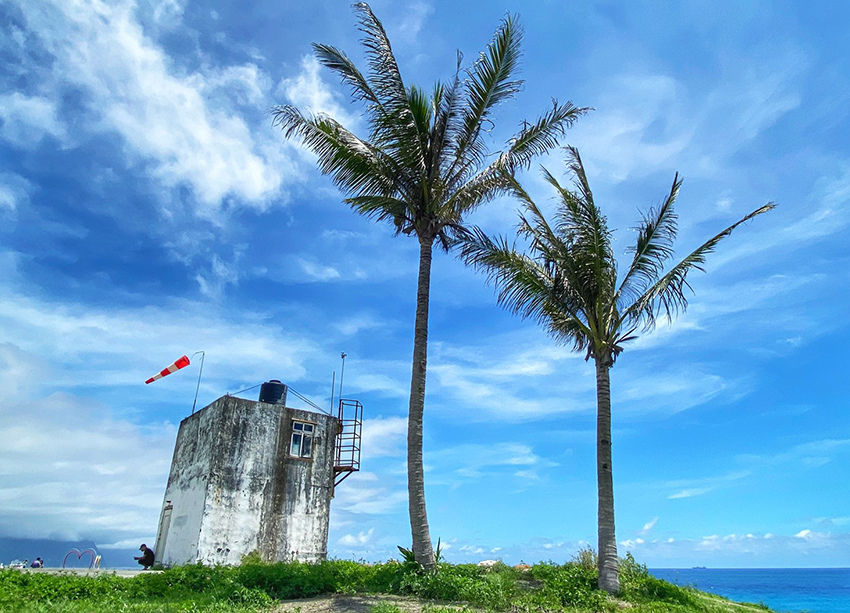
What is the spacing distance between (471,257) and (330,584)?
9222 mm

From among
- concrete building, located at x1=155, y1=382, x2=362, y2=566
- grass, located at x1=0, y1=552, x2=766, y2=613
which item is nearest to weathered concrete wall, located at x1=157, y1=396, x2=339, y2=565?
concrete building, located at x1=155, y1=382, x2=362, y2=566

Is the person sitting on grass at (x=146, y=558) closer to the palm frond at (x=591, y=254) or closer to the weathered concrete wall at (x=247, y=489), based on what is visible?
the weathered concrete wall at (x=247, y=489)

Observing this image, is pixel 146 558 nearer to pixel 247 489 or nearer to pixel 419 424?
pixel 247 489

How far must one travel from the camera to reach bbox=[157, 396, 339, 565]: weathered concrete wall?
2022 cm

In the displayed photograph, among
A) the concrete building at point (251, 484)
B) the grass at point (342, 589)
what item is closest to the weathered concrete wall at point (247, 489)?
the concrete building at point (251, 484)

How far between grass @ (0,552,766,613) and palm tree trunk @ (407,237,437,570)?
0.62m

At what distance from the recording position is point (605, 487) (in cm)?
1472

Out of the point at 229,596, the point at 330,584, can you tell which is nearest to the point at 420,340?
the point at 330,584

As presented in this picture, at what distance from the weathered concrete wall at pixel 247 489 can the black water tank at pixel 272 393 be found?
3.10ft

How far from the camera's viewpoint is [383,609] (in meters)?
10.7

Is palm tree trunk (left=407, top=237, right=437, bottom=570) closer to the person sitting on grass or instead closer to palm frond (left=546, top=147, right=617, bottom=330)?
palm frond (left=546, top=147, right=617, bottom=330)

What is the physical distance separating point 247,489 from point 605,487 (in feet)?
41.5

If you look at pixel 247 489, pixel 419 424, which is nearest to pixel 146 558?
pixel 247 489

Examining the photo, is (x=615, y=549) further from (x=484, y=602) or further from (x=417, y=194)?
(x=417, y=194)
